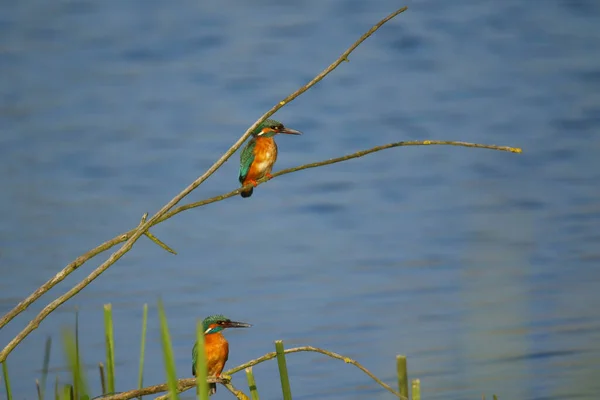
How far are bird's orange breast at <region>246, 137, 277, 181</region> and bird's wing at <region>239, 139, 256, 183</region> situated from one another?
1 cm

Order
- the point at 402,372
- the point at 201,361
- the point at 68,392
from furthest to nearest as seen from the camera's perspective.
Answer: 1. the point at 402,372
2. the point at 68,392
3. the point at 201,361

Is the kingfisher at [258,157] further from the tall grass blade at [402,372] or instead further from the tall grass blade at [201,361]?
the tall grass blade at [201,361]

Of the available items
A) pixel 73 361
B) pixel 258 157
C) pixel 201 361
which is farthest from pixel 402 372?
pixel 258 157

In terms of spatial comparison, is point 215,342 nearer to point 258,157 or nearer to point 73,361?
point 258,157

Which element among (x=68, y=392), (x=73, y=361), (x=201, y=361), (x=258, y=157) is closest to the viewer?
(x=201, y=361)

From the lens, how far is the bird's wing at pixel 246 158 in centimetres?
436

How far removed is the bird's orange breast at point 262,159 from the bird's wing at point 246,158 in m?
0.01

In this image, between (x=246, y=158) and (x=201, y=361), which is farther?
(x=246, y=158)

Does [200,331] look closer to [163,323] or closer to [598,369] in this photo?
[163,323]

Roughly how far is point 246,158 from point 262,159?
70 millimetres

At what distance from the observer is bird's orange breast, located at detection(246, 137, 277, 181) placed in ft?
14.3

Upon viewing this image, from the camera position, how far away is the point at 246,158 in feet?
14.4

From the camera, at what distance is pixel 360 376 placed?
16.8ft

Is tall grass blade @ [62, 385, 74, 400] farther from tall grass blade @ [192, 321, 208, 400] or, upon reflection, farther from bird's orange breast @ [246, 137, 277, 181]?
bird's orange breast @ [246, 137, 277, 181]
